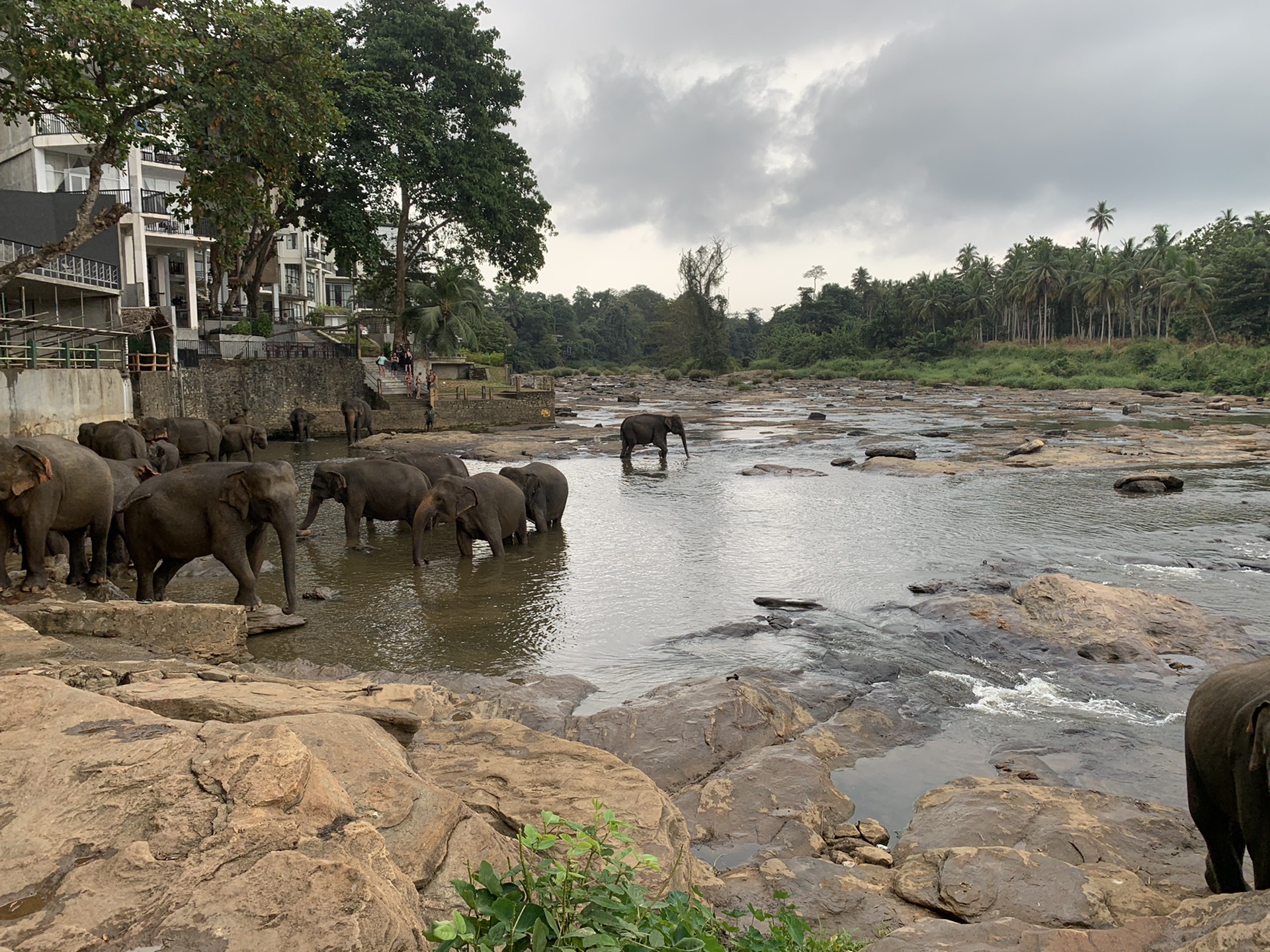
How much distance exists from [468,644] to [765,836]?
4.95 meters

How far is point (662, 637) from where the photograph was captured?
34.4 feet

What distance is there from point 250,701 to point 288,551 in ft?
18.6

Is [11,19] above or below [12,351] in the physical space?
above

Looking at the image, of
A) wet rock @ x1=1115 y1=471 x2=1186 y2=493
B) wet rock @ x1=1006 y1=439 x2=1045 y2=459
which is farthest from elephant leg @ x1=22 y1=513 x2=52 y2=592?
wet rock @ x1=1006 y1=439 x2=1045 y2=459

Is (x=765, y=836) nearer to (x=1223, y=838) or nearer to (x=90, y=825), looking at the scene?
(x=1223, y=838)

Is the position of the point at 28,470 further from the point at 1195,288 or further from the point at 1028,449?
the point at 1195,288

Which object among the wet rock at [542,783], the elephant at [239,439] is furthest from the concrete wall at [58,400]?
the wet rock at [542,783]

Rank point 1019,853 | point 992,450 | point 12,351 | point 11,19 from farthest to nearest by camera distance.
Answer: point 992,450 < point 12,351 < point 11,19 < point 1019,853

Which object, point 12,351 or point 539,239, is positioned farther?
point 539,239

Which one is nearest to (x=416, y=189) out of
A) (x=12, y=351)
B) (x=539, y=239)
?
(x=539, y=239)

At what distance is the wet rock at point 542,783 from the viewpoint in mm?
4551

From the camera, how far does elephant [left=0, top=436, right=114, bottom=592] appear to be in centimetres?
941

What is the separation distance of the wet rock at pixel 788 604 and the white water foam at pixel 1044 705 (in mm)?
2926

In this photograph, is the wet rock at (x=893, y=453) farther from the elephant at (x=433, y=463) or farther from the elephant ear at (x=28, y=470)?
the elephant ear at (x=28, y=470)
